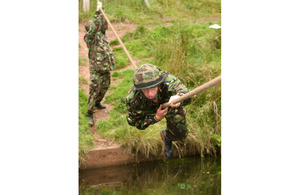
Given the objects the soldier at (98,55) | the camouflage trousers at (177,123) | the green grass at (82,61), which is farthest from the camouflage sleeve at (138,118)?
the green grass at (82,61)

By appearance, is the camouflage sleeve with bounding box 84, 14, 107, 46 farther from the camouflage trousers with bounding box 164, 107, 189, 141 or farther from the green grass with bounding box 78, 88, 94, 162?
the camouflage trousers with bounding box 164, 107, 189, 141

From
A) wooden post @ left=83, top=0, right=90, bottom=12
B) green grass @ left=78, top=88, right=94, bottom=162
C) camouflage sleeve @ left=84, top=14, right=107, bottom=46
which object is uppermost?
camouflage sleeve @ left=84, top=14, right=107, bottom=46

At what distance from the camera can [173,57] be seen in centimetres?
700

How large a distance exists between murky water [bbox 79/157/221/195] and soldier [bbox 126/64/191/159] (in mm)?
1109

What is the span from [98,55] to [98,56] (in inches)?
0.7

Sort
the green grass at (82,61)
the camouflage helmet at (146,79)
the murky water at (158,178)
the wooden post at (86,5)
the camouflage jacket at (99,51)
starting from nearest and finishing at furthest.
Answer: the camouflage helmet at (146,79) < the murky water at (158,178) < the camouflage jacket at (99,51) < the green grass at (82,61) < the wooden post at (86,5)

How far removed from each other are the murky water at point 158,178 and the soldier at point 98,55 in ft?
3.92

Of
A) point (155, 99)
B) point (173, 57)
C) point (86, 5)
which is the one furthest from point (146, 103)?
point (86, 5)

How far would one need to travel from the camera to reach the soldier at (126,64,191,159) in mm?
3609

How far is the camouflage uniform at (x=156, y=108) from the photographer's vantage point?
12.9 ft

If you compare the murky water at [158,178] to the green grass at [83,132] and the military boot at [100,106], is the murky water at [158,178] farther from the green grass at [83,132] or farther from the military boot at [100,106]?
the military boot at [100,106]

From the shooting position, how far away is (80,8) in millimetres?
9344

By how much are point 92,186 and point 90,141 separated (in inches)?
27.1

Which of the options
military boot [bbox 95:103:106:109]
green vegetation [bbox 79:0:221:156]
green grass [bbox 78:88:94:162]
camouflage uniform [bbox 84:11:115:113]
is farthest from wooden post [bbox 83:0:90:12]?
camouflage uniform [bbox 84:11:115:113]
